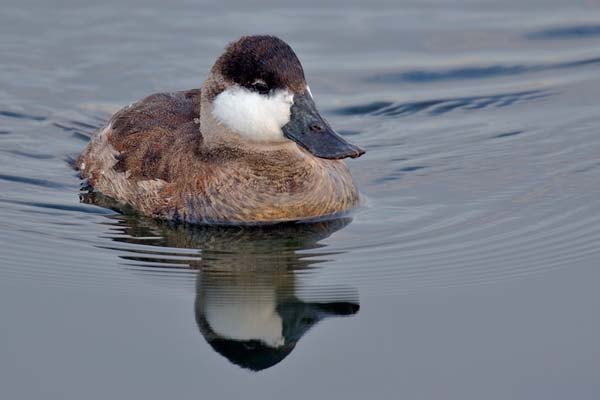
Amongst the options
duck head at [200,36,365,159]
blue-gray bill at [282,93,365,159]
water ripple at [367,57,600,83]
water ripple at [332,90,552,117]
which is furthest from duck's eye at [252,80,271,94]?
water ripple at [367,57,600,83]

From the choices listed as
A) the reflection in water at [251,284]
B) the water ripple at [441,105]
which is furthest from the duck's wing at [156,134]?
the water ripple at [441,105]

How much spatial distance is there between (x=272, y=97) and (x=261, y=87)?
0.10 meters

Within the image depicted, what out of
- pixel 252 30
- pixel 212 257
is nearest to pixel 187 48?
pixel 252 30

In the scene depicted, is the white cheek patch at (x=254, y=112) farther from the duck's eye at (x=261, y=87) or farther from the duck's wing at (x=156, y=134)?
the duck's wing at (x=156, y=134)

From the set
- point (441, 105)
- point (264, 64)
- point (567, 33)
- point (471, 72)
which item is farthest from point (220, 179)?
point (567, 33)

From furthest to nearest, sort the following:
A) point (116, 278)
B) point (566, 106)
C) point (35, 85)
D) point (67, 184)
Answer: point (35, 85) < point (566, 106) < point (67, 184) < point (116, 278)

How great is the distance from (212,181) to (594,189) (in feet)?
9.72

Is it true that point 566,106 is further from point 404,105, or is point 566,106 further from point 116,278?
point 116,278

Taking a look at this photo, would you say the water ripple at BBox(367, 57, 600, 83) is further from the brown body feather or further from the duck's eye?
the duck's eye

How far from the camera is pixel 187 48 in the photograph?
13672 mm

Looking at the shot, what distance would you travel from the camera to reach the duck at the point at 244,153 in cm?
897

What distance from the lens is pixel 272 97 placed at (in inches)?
354

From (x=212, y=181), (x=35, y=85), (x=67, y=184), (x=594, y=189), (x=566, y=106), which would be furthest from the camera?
(x=35, y=85)

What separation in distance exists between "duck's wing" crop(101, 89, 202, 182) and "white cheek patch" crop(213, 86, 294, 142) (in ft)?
1.49
